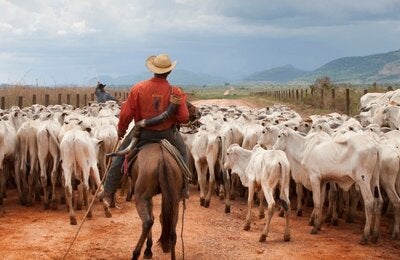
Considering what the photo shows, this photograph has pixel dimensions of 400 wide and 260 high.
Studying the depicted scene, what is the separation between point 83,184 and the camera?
12781 mm

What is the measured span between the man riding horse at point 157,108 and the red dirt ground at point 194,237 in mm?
1829

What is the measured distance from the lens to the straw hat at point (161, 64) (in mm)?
9438

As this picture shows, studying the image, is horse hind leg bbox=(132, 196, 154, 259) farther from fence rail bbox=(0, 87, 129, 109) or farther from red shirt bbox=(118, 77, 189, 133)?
fence rail bbox=(0, 87, 129, 109)

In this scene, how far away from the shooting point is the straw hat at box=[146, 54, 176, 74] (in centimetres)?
944

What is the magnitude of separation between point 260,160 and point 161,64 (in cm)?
332

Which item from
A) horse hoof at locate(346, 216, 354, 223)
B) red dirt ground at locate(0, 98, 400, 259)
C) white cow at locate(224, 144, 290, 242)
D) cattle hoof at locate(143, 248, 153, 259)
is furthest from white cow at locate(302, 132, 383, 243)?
cattle hoof at locate(143, 248, 153, 259)

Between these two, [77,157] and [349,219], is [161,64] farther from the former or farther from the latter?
[349,219]

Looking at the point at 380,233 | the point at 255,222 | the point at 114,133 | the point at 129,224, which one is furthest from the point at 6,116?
the point at 380,233

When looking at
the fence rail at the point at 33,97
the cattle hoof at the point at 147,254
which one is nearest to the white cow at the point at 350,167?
the cattle hoof at the point at 147,254

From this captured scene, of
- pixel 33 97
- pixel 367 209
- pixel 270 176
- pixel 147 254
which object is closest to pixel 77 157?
pixel 147 254

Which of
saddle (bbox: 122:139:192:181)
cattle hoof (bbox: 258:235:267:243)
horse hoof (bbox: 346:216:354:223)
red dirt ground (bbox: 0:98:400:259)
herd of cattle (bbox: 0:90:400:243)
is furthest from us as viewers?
horse hoof (bbox: 346:216:354:223)

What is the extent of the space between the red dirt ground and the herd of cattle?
0.31 meters

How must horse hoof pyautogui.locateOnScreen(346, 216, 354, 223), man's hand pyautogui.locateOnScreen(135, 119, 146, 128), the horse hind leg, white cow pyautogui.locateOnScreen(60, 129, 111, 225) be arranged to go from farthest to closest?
horse hoof pyautogui.locateOnScreen(346, 216, 354, 223), white cow pyautogui.locateOnScreen(60, 129, 111, 225), man's hand pyautogui.locateOnScreen(135, 119, 146, 128), the horse hind leg

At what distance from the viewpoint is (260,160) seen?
460 inches
